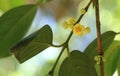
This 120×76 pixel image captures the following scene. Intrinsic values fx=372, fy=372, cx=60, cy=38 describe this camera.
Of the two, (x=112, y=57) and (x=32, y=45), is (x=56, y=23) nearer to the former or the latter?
(x=112, y=57)

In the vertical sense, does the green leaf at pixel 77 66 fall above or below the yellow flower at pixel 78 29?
below

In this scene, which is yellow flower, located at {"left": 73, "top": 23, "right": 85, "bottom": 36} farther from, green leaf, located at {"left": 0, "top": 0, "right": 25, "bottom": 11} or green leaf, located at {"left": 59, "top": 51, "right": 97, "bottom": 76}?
green leaf, located at {"left": 0, "top": 0, "right": 25, "bottom": 11}

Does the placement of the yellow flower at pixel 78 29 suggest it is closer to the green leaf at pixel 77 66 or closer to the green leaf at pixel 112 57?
the green leaf at pixel 77 66

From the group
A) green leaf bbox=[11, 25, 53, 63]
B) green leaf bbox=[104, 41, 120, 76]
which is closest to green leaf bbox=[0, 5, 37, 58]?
green leaf bbox=[11, 25, 53, 63]

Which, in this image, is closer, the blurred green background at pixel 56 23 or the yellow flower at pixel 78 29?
the yellow flower at pixel 78 29

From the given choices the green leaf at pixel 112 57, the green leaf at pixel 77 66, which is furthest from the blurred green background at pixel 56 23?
the green leaf at pixel 77 66

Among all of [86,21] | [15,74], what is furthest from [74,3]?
[15,74]

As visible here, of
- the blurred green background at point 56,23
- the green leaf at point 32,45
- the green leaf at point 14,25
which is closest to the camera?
the green leaf at point 32,45
